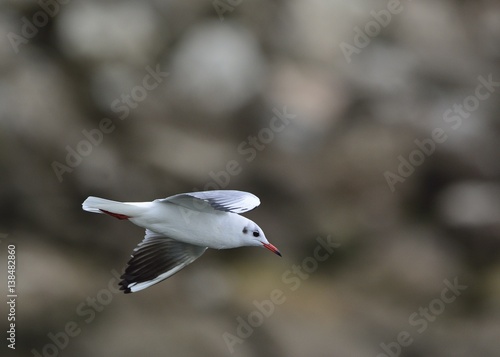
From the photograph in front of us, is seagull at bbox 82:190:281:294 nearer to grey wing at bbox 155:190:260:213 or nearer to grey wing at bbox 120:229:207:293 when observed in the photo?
grey wing at bbox 155:190:260:213

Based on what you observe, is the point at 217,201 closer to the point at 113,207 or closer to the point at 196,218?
the point at 196,218

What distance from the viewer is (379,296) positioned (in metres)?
8.55

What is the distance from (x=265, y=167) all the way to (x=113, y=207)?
14.7 feet

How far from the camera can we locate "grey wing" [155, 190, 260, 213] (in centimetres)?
382

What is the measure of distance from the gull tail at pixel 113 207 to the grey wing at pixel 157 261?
0.43m

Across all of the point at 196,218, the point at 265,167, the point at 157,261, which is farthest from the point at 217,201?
the point at 265,167

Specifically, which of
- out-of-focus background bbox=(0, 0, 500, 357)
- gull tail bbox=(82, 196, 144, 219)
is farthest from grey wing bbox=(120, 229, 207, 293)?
out-of-focus background bbox=(0, 0, 500, 357)

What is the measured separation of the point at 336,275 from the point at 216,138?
1.61 meters

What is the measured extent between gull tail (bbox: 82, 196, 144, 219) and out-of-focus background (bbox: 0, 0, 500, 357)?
3202 millimetres

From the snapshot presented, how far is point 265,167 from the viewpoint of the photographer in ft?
27.7

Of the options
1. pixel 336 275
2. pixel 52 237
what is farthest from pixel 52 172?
pixel 336 275

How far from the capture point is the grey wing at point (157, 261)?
176 inches

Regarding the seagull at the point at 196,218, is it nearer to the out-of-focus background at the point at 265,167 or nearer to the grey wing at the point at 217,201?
the grey wing at the point at 217,201

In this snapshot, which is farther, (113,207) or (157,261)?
(157,261)
